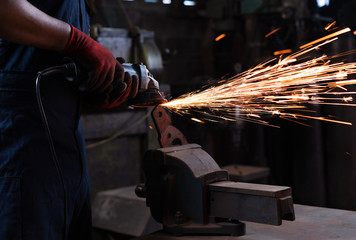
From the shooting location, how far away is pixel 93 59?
56.8 inches

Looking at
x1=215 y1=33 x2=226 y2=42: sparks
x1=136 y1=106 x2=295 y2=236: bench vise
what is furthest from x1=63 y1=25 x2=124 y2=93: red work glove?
x1=215 y1=33 x2=226 y2=42: sparks

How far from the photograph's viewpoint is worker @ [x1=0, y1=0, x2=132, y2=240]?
1387 mm

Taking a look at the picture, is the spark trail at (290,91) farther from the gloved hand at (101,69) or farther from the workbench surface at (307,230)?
the workbench surface at (307,230)

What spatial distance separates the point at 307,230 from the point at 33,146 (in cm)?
92

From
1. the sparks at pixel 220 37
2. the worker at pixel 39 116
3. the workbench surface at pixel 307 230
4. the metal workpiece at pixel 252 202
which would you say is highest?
the sparks at pixel 220 37

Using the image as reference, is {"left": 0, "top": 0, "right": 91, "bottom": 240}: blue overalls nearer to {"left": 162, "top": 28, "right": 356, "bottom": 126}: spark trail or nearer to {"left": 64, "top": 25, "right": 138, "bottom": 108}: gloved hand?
{"left": 64, "top": 25, "right": 138, "bottom": 108}: gloved hand

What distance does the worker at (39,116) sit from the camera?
139 centimetres

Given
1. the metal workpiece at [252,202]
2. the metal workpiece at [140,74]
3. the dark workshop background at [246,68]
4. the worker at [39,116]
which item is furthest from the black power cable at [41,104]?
the dark workshop background at [246,68]

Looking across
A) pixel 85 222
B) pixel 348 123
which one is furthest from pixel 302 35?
pixel 85 222

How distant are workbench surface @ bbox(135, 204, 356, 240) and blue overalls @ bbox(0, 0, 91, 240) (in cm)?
32

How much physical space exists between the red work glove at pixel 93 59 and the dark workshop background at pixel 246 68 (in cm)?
184

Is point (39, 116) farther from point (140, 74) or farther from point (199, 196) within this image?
point (199, 196)

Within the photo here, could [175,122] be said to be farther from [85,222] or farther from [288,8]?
[85,222]

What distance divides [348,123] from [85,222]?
2066mm
